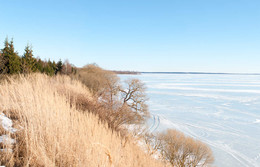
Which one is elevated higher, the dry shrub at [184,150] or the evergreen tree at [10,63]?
the evergreen tree at [10,63]

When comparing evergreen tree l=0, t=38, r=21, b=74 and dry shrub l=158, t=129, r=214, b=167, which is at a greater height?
evergreen tree l=0, t=38, r=21, b=74

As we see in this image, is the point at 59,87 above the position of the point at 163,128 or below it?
above

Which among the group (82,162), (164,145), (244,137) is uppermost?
(82,162)

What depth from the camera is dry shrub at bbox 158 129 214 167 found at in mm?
14538

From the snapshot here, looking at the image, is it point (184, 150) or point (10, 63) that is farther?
point (10, 63)

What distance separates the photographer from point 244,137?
16594 millimetres

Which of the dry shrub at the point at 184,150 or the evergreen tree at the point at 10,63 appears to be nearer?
the dry shrub at the point at 184,150

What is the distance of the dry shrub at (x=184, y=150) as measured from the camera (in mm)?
14538

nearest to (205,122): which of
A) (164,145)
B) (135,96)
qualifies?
(164,145)

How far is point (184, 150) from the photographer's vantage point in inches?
633

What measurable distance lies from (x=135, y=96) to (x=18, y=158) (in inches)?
974

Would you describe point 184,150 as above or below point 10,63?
below

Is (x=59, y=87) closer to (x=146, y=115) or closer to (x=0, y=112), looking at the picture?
(x=0, y=112)

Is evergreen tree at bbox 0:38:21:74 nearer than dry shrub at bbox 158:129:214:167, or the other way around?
dry shrub at bbox 158:129:214:167
